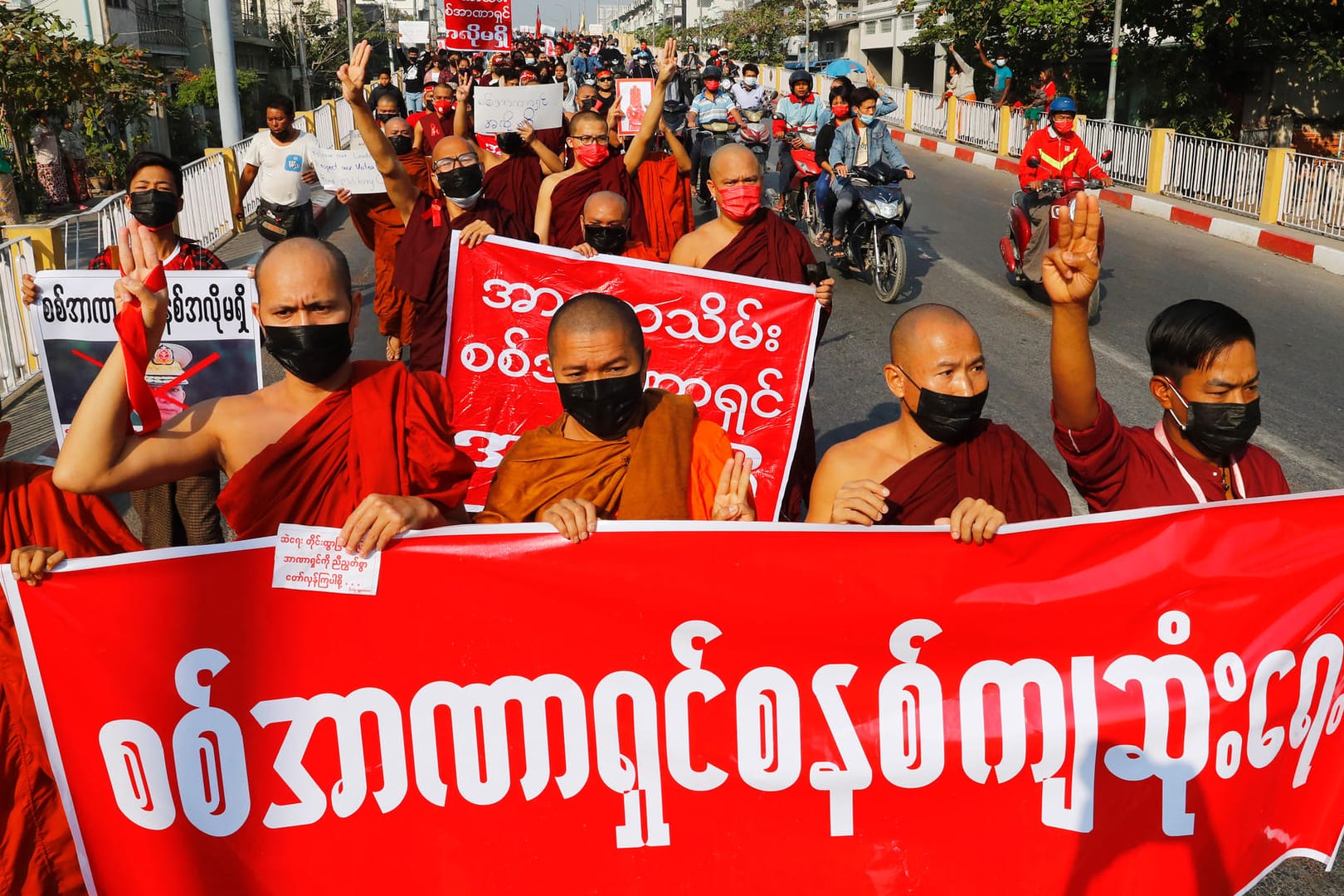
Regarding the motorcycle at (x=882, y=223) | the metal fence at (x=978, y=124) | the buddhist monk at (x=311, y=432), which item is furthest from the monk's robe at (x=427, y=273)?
the metal fence at (x=978, y=124)

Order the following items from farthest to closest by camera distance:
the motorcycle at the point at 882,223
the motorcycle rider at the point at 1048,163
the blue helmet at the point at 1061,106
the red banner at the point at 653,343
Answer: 1. the blue helmet at the point at 1061,106
2. the motorcycle rider at the point at 1048,163
3. the motorcycle at the point at 882,223
4. the red banner at the point at 653,343

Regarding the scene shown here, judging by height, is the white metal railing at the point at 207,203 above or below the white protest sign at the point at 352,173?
below

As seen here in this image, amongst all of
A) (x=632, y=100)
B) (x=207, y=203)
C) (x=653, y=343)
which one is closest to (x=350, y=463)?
(x=653, y=343)

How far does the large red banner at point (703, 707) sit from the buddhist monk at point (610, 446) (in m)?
0.41

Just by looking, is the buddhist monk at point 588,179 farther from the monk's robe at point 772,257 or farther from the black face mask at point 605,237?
the monk's robe at point 772,257

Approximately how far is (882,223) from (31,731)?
27.2 feet

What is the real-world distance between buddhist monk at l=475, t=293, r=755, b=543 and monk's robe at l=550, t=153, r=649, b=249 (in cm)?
376

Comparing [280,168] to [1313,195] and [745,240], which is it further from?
[1313,195]

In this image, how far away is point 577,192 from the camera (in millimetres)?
7051

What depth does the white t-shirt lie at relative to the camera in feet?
28.5

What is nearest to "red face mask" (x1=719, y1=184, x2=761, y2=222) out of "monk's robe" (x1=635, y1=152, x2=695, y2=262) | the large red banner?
"monk's robe" (x1=635, y1=152, x2=695, y2=262)

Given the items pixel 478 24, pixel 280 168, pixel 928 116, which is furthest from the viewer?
pixel 928 116

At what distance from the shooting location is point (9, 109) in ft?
52.1

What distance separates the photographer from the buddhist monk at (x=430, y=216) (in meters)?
5.25
